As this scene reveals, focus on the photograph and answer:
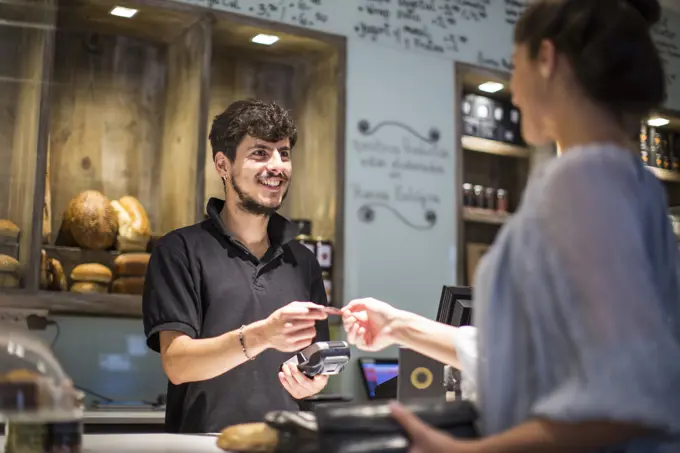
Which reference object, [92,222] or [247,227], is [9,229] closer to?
[92,222]

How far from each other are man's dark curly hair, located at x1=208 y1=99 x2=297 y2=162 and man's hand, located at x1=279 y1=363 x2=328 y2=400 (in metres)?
0.67

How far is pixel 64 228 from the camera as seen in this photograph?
11.0ft

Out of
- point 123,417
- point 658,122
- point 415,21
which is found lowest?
point 123,417

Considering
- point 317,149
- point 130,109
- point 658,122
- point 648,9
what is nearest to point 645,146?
point 658,122

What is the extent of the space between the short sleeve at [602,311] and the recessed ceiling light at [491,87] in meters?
3.74

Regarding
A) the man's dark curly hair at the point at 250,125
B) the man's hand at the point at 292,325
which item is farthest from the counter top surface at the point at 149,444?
the man's dark curly hair at the point at 250,125

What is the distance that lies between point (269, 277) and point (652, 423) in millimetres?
1537

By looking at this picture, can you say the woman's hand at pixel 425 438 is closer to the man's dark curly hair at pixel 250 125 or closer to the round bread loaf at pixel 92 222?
the man's dark curly hair at pixel 250 125

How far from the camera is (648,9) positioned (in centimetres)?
90

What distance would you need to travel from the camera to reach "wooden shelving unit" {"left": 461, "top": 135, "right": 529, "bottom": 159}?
4.38 metres

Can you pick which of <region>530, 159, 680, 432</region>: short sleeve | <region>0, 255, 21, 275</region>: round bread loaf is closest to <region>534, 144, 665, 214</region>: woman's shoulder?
<region>530, 159, 680, 432</region>: short sleeve

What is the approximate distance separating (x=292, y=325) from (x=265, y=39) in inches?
95.6

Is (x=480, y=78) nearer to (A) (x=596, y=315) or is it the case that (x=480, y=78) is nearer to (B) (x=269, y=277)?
(B) (x=269, y=277)

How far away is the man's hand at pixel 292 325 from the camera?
1.64 meters
